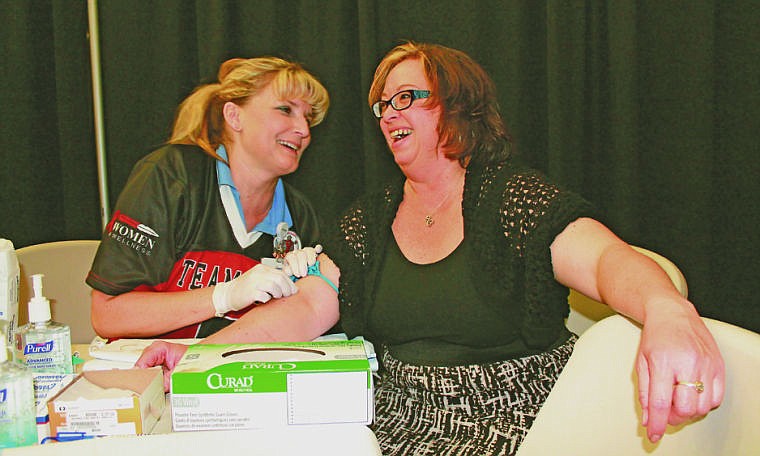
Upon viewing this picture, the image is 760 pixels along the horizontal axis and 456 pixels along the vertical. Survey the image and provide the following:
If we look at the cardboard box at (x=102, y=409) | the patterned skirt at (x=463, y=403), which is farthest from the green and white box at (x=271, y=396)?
the patterned skirt at (x=463, y=403)

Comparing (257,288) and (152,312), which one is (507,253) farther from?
→ (152,312)

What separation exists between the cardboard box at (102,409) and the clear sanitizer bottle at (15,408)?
0.11 ft

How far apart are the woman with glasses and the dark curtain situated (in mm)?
252

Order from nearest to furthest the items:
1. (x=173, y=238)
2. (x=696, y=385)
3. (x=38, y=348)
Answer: (x=696, y=385) < (x=38, y=348) < (x=173, y=238)

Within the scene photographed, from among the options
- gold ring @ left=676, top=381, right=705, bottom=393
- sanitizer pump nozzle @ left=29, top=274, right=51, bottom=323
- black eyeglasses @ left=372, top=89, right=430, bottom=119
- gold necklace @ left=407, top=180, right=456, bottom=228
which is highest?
black eyeglasses @ left=372, top=89, right=430, bottom=119

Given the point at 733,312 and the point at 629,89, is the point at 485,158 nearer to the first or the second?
the point at 629,89

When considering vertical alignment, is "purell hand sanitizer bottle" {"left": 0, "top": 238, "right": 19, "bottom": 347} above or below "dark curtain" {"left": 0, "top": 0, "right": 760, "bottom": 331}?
below

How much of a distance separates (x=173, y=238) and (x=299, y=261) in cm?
35

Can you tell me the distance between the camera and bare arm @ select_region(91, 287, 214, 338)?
63.9 inches

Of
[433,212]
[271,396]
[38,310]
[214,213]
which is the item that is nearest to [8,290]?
[38,310]

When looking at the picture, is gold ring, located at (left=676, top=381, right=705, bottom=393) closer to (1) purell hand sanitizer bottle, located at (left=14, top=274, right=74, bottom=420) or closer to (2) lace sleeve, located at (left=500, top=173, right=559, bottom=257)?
(2) lace sleeve, located at (left=500, top=173, right=559, bottom=257)

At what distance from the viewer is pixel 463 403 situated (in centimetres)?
131

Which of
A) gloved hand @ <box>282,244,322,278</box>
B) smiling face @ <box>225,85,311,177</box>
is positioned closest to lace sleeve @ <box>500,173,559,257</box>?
gloved hand @ <box>282,244,322,278</box>

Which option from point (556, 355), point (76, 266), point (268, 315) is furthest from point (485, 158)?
point (76, 266)
